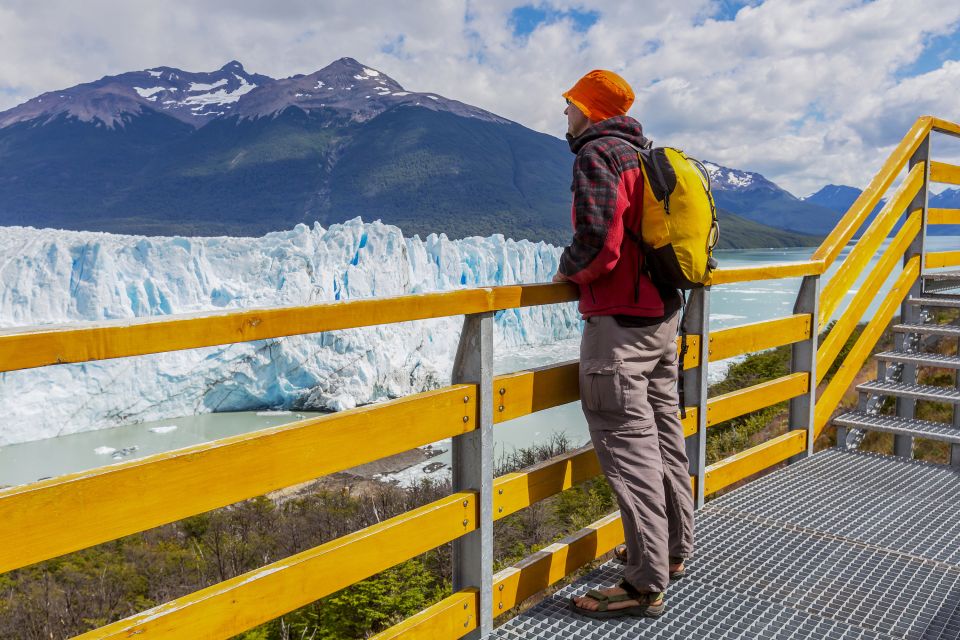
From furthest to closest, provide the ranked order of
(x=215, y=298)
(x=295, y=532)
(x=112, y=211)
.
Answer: (x=112, y=211) → (x=215, y=298) → (x=295, y=532)

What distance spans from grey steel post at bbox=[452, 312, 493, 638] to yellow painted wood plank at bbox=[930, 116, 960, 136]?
4173mm

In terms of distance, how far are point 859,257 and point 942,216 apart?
4.70ft

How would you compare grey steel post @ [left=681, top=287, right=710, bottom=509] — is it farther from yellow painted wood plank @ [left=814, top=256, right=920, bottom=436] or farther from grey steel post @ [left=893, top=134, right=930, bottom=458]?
grey steel post @ [left=893, top=134, right=930, bottom=458]

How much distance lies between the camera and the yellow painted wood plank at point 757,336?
10.6 ft

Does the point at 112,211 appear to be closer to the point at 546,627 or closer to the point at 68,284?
the point at 68,284

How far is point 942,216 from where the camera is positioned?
16.5 feet

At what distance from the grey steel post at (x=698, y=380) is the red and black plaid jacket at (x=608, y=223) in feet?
2.65

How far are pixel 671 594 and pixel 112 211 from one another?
171 meters

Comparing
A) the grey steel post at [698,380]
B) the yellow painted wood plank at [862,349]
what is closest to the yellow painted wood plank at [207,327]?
the grey steel post at [698,380]

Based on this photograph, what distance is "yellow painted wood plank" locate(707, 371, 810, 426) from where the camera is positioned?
3281 millimetres

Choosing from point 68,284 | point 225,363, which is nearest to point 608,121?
point 225,363

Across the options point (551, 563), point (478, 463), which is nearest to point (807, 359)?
point (551, 563)

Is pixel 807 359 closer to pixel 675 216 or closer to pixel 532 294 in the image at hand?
pixel 675 216

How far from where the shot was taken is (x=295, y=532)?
11.8m
